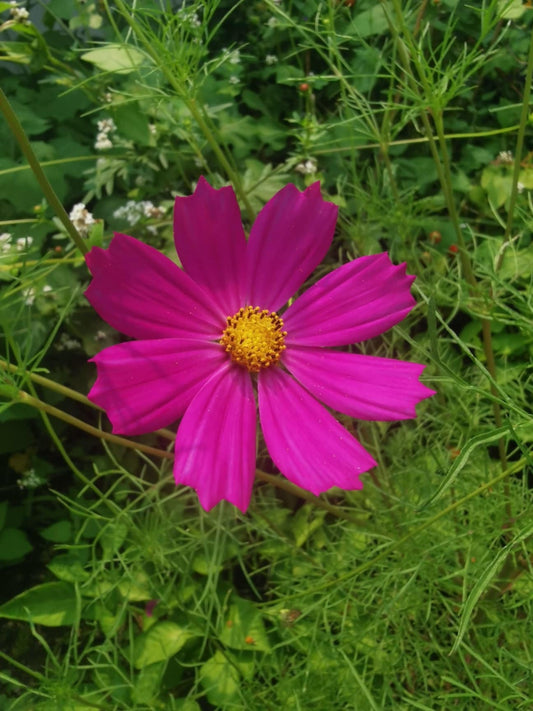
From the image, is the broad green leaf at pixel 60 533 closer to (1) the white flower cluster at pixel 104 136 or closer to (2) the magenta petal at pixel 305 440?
(2) the magenta petal at pixel 305 440

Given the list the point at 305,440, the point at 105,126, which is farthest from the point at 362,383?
the point at 105,126

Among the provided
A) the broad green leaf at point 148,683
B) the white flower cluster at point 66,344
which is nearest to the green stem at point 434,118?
the broad green leaf at point 148,683

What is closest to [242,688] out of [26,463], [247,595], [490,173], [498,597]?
[247,595]

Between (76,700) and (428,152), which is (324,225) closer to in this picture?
(76,700)

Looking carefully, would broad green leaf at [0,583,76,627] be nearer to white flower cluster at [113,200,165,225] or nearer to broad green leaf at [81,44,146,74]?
white flower cluster at [113,200,165,225]

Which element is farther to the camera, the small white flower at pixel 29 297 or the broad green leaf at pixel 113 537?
the broad green leaf at pixel 113 537
